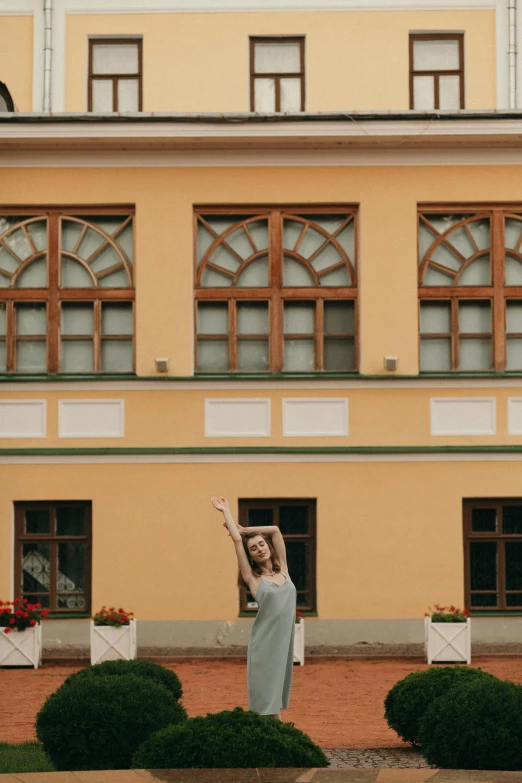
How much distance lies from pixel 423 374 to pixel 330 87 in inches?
220

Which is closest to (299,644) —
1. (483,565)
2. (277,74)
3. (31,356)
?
(483,565)

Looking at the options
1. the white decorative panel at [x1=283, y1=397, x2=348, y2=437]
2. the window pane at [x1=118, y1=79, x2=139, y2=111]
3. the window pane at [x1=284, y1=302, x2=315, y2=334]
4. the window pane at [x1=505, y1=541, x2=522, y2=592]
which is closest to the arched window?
the window pane at [x1=118, y1=79, x2=139, y2=111]

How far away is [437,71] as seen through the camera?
80.0 feet

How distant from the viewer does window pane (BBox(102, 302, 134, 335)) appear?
2259 centimetres

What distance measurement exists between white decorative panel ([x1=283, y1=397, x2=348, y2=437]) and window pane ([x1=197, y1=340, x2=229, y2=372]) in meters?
1.22

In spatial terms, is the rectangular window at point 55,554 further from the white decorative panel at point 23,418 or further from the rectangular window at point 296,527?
the rectangular window at point 296,527

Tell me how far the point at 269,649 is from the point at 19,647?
36.3ft

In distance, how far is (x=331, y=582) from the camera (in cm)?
2206

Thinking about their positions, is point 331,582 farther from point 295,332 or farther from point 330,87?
point 330,87

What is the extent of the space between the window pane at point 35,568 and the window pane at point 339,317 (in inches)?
227

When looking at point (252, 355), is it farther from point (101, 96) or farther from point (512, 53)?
point (512, 53)

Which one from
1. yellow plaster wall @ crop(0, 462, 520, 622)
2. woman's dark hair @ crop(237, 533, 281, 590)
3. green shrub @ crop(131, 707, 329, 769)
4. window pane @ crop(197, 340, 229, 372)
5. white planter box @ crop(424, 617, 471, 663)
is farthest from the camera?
window pane @ crop(197, 340, 229, 372)

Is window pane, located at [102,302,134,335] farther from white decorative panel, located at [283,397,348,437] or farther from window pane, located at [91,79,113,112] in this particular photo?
window pane, located at [91,79,113,112]

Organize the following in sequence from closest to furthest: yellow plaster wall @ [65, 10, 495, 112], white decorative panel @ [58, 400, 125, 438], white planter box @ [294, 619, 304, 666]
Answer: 1. white planter box @ [294, 619, 304, 666]
2. white decorative panel @ [58, 400, 125, 438]
3. yellow plaster wall @ [65, 10, 495, 112]
